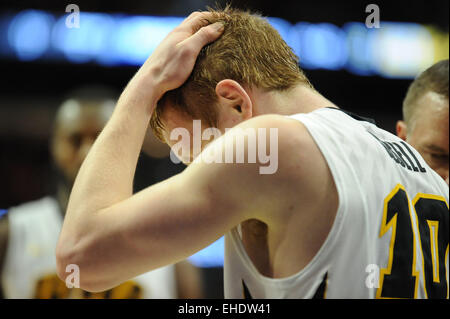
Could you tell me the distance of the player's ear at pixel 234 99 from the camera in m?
1.50

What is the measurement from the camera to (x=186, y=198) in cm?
127

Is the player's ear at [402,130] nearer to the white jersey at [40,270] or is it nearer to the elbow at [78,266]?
the elbow at [78,266]

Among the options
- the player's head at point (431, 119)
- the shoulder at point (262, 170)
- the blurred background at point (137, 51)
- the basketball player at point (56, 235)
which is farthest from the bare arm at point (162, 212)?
the blurred background at point (137, 51)

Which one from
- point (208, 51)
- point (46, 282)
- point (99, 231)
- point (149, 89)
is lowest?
point (46, 282)

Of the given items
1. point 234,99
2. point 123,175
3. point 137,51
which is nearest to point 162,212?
point 123,175

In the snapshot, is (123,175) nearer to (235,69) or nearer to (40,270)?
(235,69)

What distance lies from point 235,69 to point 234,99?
0.09 meters

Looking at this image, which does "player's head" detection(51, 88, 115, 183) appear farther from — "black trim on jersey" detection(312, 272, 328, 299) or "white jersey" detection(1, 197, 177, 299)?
"black trim on jersey" detection(312, 272, 328, 299)

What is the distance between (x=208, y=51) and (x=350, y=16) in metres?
7.13

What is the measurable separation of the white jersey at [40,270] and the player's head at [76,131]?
30 centimetres

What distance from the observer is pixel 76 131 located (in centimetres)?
343

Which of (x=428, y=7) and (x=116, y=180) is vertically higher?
(x=428, y=7)
